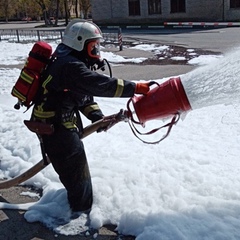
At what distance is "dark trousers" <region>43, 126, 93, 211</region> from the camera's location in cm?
361

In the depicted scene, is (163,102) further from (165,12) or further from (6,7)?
(6,7)

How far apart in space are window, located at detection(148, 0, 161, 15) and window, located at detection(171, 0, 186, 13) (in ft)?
5.06

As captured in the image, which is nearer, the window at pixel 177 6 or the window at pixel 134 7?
the window at pixel 177 6

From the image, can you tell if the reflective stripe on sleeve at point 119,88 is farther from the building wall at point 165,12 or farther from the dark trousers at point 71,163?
the building wall at point 165,12

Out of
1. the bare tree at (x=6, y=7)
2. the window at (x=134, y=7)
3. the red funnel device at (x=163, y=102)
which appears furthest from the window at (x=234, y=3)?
the bare tree at (x=6, y=7)

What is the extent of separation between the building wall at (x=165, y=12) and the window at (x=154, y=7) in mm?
297

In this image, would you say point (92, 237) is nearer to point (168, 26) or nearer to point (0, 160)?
point (0, 160)

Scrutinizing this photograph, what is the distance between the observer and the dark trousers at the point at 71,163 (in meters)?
3.61

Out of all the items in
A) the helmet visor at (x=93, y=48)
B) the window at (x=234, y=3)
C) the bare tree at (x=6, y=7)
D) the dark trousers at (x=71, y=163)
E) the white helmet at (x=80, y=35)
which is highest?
the bare tree at (x=6, y=7)

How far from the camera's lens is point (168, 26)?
3403 cm

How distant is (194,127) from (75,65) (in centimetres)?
332

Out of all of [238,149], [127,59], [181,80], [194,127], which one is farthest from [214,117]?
[127,59]

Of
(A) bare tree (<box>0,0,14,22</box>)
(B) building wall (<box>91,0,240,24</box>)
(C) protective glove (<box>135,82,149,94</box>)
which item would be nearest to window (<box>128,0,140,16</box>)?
(B) building wall (<box>91,0,240,24</box>)

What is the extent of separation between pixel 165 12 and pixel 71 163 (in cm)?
3766
